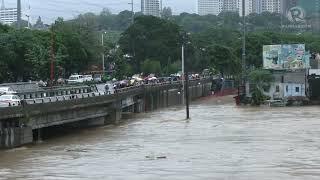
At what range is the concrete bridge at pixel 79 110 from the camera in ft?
144

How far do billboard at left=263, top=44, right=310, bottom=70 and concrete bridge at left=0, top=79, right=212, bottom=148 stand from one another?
46.9ft

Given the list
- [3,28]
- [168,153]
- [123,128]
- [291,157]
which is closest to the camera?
[291,157]

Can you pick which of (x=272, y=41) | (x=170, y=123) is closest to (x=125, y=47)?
(x=272, y=41)

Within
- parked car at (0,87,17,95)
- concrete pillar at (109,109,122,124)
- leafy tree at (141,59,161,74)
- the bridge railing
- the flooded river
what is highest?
leafy tree at (141,59,161,74)

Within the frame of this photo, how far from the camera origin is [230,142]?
45.8 meters

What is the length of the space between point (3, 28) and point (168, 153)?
176 feet

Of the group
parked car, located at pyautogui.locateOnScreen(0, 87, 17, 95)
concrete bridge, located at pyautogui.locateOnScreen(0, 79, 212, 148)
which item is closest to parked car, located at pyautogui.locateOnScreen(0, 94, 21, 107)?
concrete bridge, located at pyautogui.locateOnScreen(0, 79, 212, 148)

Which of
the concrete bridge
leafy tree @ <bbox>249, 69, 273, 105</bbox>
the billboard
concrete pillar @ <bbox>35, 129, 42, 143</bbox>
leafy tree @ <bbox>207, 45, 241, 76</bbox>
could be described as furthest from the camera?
leafy tree @ <bbox>207, 45, 241, 76</bbox>

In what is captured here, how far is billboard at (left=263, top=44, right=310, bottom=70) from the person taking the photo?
9069cm

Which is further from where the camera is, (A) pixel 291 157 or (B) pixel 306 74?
(B) pixel 306 74

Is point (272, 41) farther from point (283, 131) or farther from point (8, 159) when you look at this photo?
point (8, 159)

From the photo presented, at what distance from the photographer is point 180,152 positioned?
40.5 metres

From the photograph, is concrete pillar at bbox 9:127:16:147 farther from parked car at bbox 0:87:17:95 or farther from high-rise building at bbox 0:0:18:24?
high-rise building at bbox 0:0:18:24

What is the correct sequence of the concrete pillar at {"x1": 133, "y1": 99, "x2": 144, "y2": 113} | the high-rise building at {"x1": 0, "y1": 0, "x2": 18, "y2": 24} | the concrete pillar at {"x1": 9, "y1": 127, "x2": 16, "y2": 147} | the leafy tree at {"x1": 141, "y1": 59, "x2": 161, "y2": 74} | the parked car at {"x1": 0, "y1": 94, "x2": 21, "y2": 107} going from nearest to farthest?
the concrete pillar at {"x1": 9, "y1": 127, "x2": 16, "y2": 147} < the parked car at {"x1": 0, "y1": 94, "x2": 21, "y2": 107} < the concrete pillar at {"x1": 133, "y1": 99, "x2": 144, "y2": 113} < the leafy tree at {"x1": 141, "y1": 59, "x2": 161, "y2": 74} < the high-rise building at {"x1": 0, "y1": 0, "x2": 18, "y2": 24}
